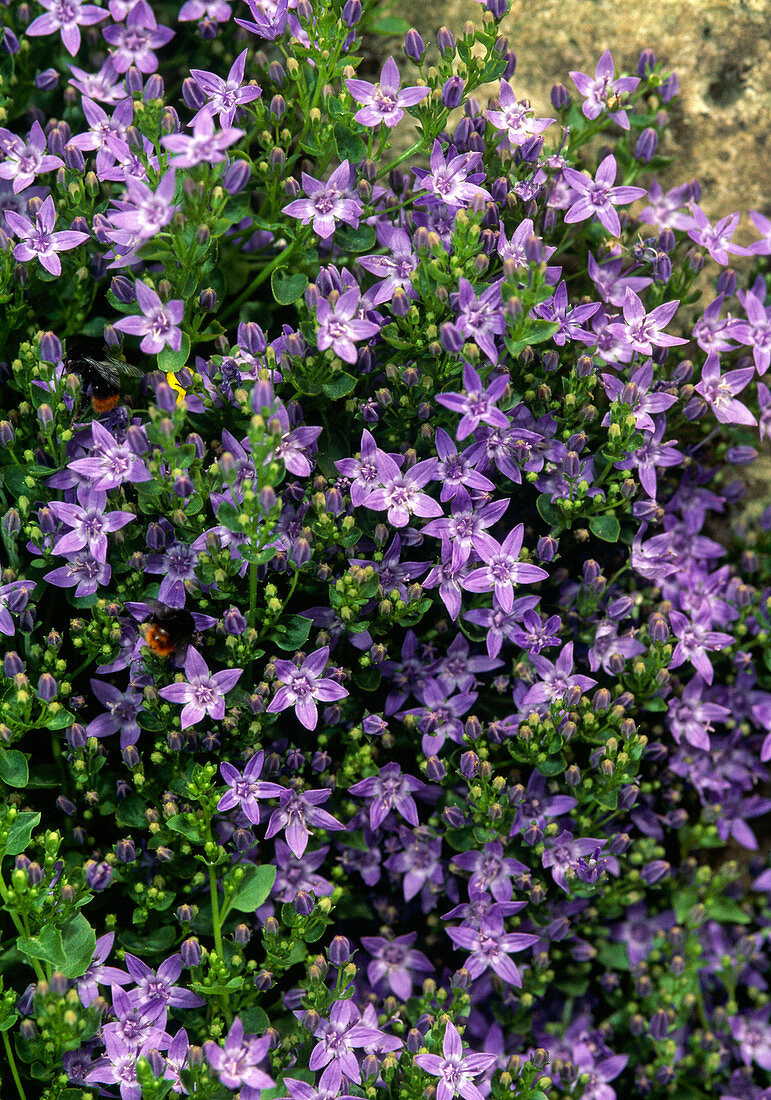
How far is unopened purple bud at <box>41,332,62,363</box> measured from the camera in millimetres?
2793

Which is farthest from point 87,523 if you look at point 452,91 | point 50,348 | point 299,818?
point 452,91

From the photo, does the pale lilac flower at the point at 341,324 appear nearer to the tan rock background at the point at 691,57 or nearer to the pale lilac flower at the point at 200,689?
the pale lilac flower at the point at 200,689

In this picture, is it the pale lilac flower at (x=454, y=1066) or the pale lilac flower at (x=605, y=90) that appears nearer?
the pale lilac flower at (x=454, y=1066)

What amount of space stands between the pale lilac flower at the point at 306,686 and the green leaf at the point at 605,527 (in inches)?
34.8

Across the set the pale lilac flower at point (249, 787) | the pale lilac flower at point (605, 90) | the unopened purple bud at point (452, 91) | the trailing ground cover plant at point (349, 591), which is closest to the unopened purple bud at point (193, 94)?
the trailing ground cover plant at point (349, 591)

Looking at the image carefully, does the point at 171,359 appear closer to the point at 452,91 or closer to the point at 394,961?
the point at 452,91

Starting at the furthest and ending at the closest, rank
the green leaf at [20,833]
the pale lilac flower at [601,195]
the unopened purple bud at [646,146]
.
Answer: the unopened purple bud at [646,146] < the pale lilac flower at [601,195] < the green leaf at [20,833]

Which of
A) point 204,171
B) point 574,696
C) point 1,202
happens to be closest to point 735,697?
point 574,696

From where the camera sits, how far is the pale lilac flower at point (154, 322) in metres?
2.74

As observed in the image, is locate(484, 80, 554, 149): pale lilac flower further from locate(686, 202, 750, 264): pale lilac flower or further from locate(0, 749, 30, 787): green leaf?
locate(0, 749, 30, 787): green leaf

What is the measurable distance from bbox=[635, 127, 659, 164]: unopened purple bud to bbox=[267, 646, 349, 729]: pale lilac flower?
2026 mm

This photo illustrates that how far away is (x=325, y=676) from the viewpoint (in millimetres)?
2922

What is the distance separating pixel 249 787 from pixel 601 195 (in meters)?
2.12

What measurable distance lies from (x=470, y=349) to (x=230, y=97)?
3.56 feet
